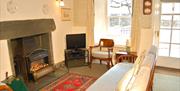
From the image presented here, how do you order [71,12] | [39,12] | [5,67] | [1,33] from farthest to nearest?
[71,12] → [39,12] → [5,67] → [1,33]

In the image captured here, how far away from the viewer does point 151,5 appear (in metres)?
4.64

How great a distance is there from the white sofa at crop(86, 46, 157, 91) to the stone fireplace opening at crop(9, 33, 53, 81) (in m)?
1.71

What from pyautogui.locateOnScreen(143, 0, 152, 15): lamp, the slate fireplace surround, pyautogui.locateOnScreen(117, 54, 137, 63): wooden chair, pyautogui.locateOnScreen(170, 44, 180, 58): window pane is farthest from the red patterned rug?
pyautogui.locateOnScreen(170, 44, 180, 58): window pane

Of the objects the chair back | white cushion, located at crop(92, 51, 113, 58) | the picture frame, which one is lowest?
white cushion, located at crop(92, 51, 113, 58)

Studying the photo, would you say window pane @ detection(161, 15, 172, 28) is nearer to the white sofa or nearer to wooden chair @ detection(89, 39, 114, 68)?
wooden chair @ detection(89, 39, 114, 68)

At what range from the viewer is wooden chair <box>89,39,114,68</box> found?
480cm

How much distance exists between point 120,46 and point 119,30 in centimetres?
57

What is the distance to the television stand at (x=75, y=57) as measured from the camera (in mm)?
5070

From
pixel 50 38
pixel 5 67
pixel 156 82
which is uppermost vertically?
pixel 50 38

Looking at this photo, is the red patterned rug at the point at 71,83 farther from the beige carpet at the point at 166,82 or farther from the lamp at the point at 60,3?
the lamp at the point at 60,3

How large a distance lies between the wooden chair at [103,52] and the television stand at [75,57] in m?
0.27

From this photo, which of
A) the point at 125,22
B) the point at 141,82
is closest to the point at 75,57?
the point at 125,22

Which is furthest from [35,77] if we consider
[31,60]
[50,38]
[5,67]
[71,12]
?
[71,12]

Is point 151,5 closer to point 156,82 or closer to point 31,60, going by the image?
point 156,82
